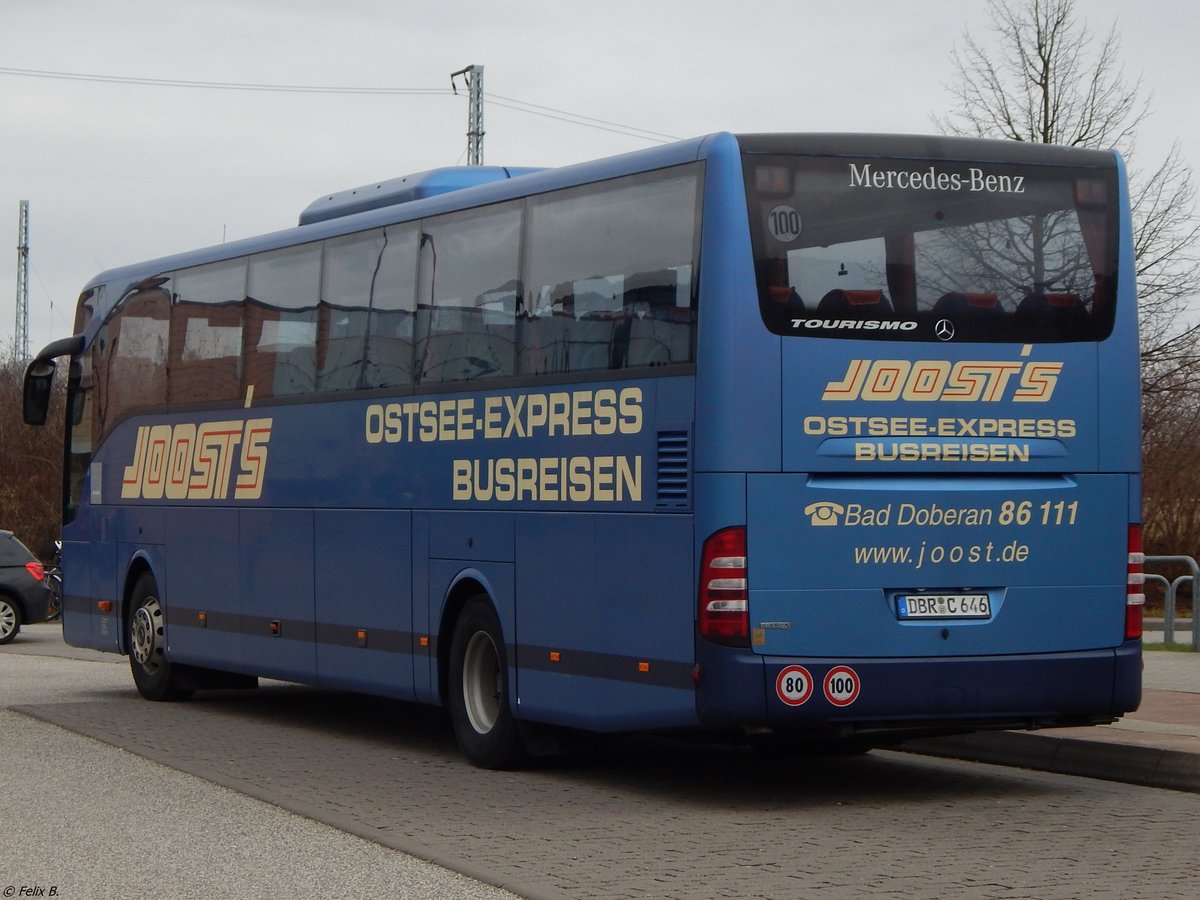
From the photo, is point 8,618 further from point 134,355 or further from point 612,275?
point 612,275

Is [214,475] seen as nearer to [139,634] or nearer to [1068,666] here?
[139,634]

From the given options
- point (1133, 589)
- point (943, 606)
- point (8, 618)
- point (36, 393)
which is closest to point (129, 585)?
point (36, 393)

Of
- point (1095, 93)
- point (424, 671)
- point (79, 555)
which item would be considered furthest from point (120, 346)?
point (1095, 93)

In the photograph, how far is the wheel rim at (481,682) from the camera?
41.3 ft

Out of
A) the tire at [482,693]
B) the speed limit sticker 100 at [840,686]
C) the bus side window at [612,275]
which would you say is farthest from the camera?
the tire at [482,693]

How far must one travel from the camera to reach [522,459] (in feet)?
39.7

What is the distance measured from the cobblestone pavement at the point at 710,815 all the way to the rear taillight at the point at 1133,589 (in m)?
0.91

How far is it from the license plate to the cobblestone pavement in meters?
1.01

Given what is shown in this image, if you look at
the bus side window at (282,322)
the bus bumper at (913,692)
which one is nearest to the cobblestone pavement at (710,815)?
the bus bumper at (913,692)

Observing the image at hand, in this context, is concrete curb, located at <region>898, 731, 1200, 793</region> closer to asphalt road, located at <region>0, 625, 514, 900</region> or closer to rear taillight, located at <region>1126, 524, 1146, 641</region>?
rear taillight, located at <region>1126, 524, 1146, 641</region>

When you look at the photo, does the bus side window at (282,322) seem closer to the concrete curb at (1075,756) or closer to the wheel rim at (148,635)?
the wheel rim at (148,635)

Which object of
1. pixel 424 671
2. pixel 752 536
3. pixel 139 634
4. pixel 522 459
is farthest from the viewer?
pixel 139 634

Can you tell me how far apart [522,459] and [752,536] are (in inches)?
86.2

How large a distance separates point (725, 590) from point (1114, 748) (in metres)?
3.03
